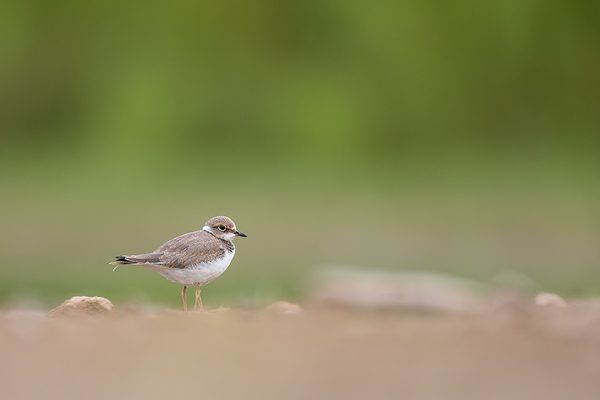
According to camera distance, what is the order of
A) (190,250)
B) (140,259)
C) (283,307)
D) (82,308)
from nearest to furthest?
1. (82,308)
2. (140,259)
3. (190,250)
4. (283,307)

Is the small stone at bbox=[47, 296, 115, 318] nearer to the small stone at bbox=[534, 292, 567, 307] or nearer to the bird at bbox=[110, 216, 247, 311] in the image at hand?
the bird at bbox=[110, 216, 247, 311]

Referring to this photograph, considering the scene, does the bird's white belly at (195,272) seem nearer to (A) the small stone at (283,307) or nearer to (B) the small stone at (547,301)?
(A) the small stone at (283,307)

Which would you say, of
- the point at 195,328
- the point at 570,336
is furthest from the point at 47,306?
the point at 570,336

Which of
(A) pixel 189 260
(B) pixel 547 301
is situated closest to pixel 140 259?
(A) pixel 189 260

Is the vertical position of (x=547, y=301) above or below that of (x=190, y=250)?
above

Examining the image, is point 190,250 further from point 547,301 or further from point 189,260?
point 547,301

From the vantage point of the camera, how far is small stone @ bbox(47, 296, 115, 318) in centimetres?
346

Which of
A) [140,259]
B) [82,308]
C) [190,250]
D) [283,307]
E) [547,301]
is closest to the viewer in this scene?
[82,308]

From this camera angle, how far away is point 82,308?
3.48 meters

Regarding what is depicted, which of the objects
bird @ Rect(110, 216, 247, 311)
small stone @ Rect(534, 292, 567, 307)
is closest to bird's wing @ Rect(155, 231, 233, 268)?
bird @ Rect(110, 216, 247, 311)

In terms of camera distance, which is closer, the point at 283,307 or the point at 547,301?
the point at 283,307

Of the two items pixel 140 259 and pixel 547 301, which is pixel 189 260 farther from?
pixel 547 301

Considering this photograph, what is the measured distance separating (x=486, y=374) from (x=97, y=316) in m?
2.13

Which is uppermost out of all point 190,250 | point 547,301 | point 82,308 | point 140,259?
point 547,301
